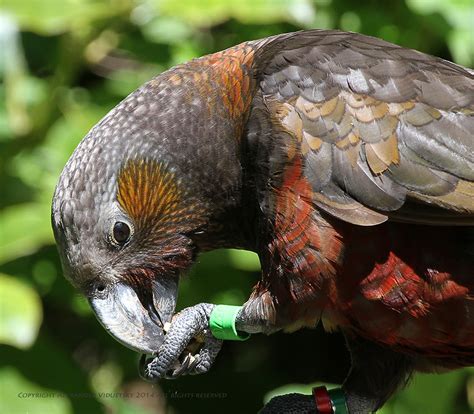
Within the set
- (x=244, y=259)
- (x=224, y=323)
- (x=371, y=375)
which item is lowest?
(x=244, y=259)

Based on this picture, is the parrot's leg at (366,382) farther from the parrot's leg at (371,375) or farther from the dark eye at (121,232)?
the dark eye at (121,232)

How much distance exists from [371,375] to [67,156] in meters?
1.60

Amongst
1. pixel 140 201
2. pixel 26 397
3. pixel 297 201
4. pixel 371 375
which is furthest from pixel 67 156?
pixel 371 375

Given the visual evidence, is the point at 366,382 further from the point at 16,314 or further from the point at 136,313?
the point at 16,314

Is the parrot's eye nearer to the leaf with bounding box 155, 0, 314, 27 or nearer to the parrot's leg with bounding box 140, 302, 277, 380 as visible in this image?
the parrot's leg with bounding box 140, 302, 277, 380

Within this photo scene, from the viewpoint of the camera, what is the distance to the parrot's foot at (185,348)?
2.90 meters

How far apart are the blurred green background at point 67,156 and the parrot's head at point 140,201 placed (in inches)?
15.8

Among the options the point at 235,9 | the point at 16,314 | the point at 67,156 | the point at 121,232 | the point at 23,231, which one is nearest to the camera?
the point at 121,232

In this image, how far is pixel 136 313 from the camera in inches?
115

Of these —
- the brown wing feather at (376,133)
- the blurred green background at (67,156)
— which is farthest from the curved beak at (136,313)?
the brown wing feather at (376,133)

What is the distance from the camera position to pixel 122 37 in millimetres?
4367

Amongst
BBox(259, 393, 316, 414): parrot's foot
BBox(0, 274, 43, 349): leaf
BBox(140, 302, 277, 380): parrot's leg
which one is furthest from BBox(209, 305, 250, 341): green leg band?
BBox(0, 274, 43, 349): leaf

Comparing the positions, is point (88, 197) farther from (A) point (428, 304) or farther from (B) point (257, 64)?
(A) point (428, 304)

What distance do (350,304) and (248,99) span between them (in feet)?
2.15
